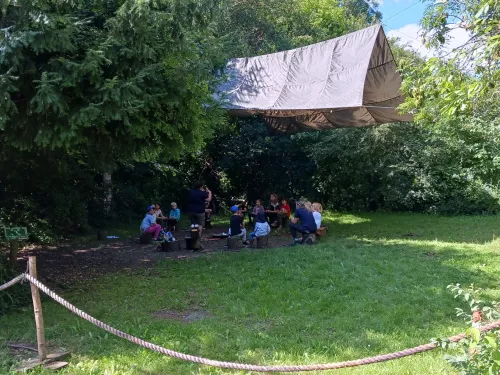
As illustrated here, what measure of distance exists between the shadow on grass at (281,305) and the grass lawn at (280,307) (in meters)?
0.02

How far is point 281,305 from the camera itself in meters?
6.95

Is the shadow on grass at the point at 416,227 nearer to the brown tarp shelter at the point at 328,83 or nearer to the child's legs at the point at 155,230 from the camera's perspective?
the brown tarp shelter at the point at 328,83

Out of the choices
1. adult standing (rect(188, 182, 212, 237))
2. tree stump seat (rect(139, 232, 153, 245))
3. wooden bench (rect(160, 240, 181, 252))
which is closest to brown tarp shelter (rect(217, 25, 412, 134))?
adult standing (rect(188, 182, 212, 237))

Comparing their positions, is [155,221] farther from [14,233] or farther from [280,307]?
[280,307]

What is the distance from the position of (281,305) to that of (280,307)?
81 mm

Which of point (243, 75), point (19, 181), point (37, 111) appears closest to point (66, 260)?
point (19, 181)

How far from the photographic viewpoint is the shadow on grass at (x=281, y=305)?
17.7 ft

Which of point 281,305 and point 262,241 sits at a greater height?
point 262,241

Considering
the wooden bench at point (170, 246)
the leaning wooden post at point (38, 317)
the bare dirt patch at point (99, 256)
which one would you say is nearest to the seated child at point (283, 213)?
the bare dirt patch at point (99, 256)

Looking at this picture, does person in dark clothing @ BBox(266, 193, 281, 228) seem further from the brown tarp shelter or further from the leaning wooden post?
the leaning wooden post

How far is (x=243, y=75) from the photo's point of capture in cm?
1488

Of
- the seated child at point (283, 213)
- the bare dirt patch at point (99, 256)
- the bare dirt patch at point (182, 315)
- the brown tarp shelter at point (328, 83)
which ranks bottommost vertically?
the bare dirt patch at point (182, 315)

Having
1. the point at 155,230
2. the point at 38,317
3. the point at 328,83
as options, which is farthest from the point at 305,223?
the point at 38,317

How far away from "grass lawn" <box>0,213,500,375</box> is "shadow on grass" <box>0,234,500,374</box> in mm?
16
